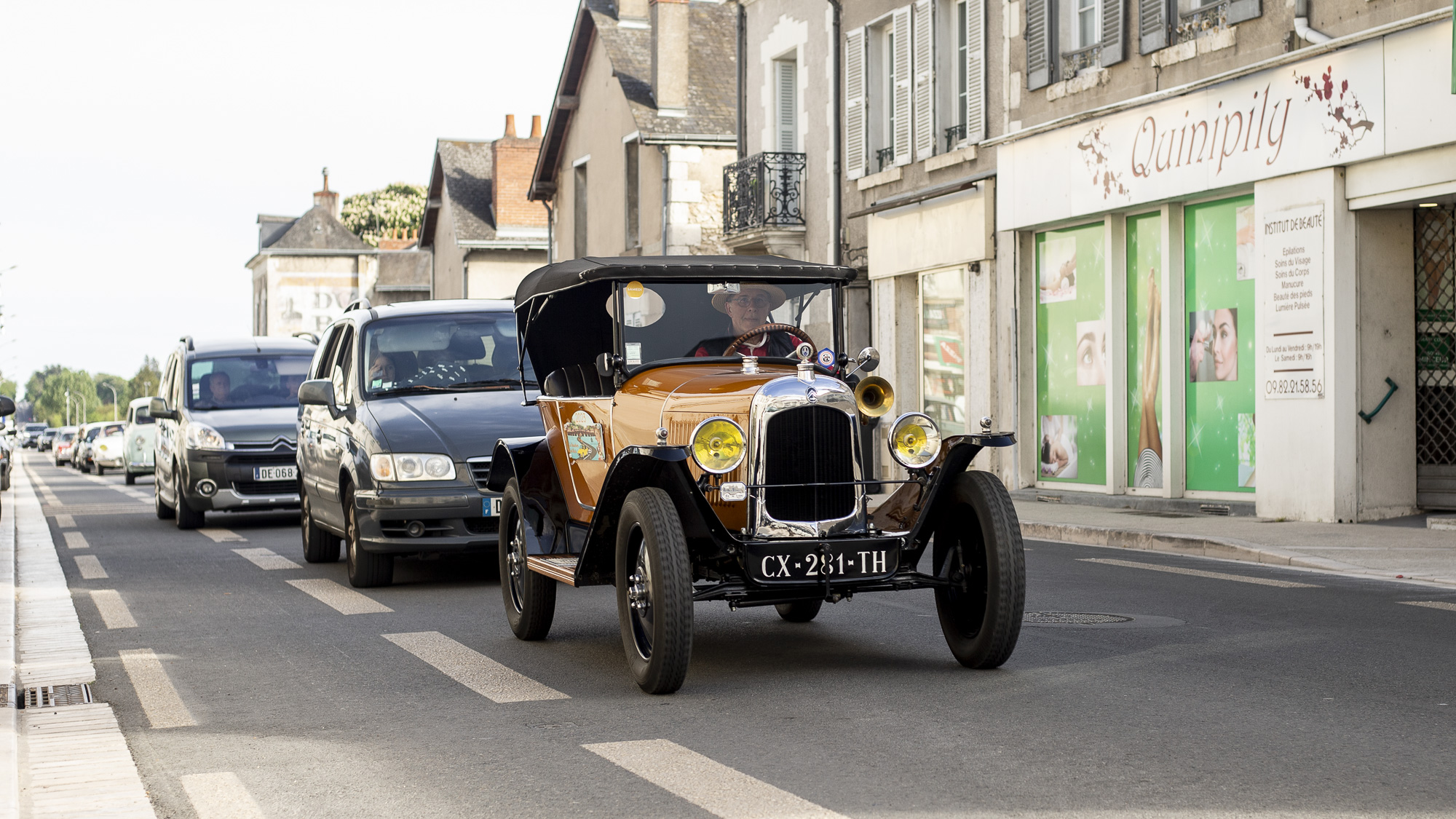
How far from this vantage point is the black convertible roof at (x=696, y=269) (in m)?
8.30

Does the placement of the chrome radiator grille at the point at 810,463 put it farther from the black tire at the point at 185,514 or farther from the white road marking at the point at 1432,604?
the black tire at the point at 185,514

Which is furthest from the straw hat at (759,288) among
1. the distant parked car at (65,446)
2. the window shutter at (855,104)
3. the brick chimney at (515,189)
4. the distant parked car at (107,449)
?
the distant parked car at (65,446)

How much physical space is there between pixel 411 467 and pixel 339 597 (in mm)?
971

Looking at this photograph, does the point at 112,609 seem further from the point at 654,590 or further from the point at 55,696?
the point at 654,590

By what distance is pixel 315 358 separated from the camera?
14086 mm

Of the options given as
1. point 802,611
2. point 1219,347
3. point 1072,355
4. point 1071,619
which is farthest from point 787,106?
point 1071,619

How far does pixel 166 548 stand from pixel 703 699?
9797 mm

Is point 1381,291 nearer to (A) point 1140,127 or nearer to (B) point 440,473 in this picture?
(A) point 1140,127

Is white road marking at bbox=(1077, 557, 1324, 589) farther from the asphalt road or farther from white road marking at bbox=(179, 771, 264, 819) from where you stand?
white road marking at bbox=(179, 771, 264, 819)

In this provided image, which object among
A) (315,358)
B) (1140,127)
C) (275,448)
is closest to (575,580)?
(315,358)

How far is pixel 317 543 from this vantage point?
1338 cm

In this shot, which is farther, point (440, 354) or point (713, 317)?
point (440, 354)

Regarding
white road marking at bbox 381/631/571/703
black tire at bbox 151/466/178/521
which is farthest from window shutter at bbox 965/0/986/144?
white road marking at bbox 381/631/571/703

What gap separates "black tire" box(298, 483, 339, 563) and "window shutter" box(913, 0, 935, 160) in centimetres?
1244
